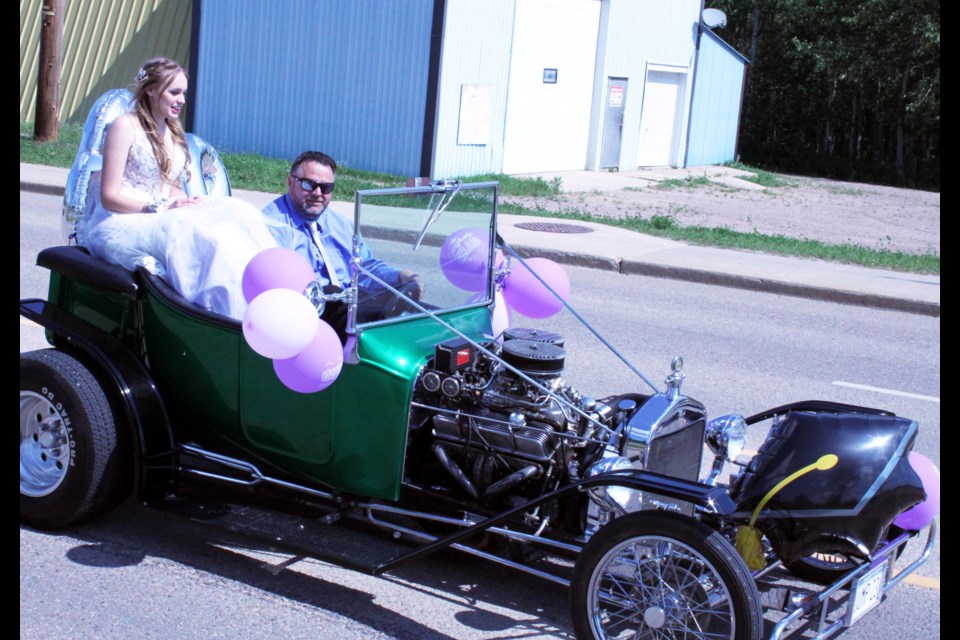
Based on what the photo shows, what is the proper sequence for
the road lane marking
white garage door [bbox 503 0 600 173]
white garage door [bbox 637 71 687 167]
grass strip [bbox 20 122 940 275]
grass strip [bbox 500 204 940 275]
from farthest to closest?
white garage door [bbox 637 71 687 167] → white garage door [bbox 503 0 600 173] → grass strip [bbox 20 122 940 275] → grass strip [bbox 500 204 940 275] → the road lane marking

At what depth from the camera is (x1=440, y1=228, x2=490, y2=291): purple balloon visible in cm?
421

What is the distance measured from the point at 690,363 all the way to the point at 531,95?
41.2ft

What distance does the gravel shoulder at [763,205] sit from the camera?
15906 millimetres

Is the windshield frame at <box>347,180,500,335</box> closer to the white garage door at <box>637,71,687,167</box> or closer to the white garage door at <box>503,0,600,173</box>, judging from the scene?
the white garage door at <box>503,0,600,173</box>

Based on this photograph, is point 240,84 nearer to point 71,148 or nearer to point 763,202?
point 71,148

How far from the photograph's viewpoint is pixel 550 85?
1958 cm

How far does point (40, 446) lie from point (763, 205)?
16409 mm

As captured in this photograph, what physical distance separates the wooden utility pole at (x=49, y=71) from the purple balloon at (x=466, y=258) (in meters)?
13.8

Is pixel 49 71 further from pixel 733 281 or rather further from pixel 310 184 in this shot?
pixel 310 184

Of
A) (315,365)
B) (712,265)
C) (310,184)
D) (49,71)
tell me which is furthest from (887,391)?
(49,71)

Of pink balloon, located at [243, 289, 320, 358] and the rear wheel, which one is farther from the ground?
pink balloon, located at [243, 289, 320, 358]

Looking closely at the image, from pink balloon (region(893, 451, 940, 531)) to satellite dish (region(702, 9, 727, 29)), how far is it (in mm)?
20686

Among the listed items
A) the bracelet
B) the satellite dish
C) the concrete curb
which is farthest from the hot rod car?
the satellite dish

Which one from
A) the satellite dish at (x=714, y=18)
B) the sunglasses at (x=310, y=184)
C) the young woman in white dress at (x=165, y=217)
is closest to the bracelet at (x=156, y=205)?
the young woman in white dress at (x=165, y=217)
